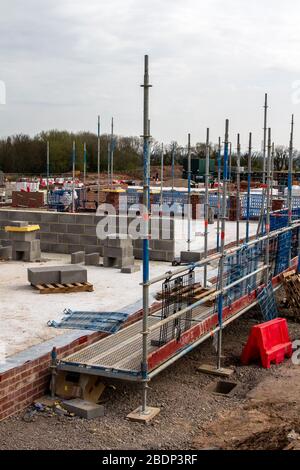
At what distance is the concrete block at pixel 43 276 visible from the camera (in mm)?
10727

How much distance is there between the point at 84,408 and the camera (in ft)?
20.5

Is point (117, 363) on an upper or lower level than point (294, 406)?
upper

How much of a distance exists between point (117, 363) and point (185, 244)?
363 inches

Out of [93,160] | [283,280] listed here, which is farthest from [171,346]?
[93,160]

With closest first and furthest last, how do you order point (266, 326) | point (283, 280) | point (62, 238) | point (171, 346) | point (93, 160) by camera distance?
point (171, 346) → point (266, 326) → point (283, 280) → point (62, 238) → point (93, 160)

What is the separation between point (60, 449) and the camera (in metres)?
5.48

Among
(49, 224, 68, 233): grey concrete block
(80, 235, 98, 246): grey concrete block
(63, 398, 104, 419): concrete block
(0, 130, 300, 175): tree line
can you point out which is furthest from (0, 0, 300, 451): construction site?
(0, 130, 300, 175): tree line

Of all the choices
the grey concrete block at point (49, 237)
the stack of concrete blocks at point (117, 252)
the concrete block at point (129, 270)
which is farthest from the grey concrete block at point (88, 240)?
the concrete block at point (129, 270)

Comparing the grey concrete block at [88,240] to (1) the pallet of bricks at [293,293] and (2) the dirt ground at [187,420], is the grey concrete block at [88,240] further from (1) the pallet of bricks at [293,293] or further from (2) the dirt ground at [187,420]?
(2) the dirt ground at [187,420]

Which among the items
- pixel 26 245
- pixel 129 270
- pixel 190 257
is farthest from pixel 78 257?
pixel 190 257

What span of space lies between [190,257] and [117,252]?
5.36ft

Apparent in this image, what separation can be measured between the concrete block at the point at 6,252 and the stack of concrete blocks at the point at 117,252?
2.24m
